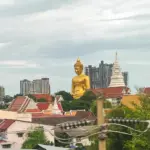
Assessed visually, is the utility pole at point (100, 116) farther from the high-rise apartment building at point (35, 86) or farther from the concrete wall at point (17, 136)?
the high-rise apartment building at point (35, 86)

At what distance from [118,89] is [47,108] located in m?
19.7

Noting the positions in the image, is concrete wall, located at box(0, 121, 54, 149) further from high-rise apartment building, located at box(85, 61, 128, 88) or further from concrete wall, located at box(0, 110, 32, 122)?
high-rise apartment building, located at box(85, 61, 128, 88)

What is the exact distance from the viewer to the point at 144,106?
23.1m

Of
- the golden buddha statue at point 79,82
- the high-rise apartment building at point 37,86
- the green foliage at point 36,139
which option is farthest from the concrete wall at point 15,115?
the high-rise apartment building at point 37,86

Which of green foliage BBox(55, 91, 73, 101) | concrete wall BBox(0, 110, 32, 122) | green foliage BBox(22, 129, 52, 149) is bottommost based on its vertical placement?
green foliage BBox(22, 129, 52, 149)

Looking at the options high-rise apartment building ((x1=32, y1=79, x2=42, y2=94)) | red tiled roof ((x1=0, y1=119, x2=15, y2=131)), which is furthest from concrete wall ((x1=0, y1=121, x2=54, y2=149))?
high-rise apartment building ((x1=32, y1=79, x2=42, y2=94))

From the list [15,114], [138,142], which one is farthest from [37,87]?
[138,142]

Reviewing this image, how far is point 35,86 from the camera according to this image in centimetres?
15200

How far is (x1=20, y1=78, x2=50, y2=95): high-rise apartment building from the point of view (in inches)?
5733

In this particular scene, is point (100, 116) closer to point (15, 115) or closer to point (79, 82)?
point (15, 115)

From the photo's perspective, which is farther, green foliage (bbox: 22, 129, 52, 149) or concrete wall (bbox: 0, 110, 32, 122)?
concrete wall (bbox: 0, 110, 32, 122)

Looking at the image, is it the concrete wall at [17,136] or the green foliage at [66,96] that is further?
the green foliage at [66,96]

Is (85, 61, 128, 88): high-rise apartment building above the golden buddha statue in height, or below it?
above

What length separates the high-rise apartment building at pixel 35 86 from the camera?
146 metres
